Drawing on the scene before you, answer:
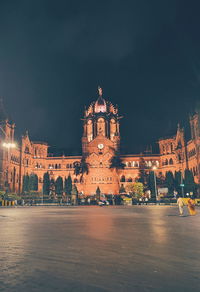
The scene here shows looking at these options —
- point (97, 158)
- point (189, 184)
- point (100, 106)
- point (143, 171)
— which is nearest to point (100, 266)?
point (189, 184)

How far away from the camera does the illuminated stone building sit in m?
75.7

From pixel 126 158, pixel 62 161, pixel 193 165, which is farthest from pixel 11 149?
pixel 193 165

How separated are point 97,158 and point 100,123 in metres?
17.8

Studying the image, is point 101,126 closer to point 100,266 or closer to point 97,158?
point 97,158

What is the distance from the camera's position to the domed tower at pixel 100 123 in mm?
96200

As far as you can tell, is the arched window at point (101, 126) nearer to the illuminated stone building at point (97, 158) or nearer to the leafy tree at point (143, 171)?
the illuminated stone building at point (97, 158)

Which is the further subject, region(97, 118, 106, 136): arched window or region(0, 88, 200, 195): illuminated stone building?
region(97, 118, 106, 136): arched window

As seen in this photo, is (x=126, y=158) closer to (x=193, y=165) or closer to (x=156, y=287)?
(x=193, y=165)

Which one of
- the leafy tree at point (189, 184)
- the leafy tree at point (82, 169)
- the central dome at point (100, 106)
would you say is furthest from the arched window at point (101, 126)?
the leafy tree at point (189, 184)

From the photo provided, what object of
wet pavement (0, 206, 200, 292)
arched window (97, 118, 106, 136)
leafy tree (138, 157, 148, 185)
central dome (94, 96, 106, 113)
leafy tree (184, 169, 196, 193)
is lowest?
wet pavement (0, 206, 200, 292)

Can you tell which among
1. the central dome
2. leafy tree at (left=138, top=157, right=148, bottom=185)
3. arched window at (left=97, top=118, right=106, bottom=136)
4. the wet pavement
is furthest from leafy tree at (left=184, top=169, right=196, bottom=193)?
the wet pavement

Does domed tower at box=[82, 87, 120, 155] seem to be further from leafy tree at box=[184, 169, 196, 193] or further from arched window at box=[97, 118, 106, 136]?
leafy tree at box=[184, 169, 196, 193]

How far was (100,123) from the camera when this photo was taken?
98.2 meters

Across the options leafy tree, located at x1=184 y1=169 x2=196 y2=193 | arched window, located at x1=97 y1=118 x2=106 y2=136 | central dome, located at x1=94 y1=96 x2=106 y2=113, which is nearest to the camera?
leafy tree, located at x1=184 y1=169 x2=196 y2=193
